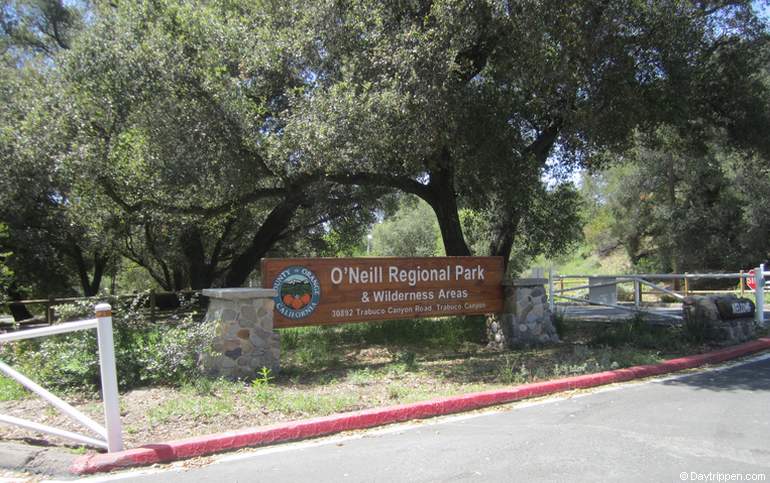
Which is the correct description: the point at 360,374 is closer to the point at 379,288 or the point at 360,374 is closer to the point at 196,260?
the point at 379,288

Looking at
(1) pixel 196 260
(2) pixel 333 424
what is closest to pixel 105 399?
(2) pixel 333 424

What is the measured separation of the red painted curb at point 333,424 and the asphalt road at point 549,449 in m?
0.19

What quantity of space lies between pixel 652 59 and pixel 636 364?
5.39 m

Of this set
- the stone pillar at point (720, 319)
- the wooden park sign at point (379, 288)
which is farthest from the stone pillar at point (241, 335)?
the stone pillar at point (720, 319)

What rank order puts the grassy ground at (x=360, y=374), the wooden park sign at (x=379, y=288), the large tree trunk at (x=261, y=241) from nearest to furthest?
the grassy ground at (x=360, y=374) → the wooden park sign at (x=379, y=288) → the large tree trunk at (x=261, y=241)

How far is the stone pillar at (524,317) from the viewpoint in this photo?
10.4m

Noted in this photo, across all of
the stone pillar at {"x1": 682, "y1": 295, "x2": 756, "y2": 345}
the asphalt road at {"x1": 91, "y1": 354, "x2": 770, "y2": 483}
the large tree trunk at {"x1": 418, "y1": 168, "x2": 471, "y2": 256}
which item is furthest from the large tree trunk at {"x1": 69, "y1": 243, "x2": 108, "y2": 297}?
the stone pillar at {"x1": 682, "y1": 295, "x2": 756, "y2": 345}

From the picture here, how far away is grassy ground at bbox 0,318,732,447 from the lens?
19.7ft

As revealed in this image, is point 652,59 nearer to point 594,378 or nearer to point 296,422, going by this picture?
point 594,378

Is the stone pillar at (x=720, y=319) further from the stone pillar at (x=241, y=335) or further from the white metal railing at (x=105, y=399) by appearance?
the white metal railing at (x=105, y=399)

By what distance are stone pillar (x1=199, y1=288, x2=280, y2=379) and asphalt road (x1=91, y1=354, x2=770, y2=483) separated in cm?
266

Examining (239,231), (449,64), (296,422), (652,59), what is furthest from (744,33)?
(239,231)

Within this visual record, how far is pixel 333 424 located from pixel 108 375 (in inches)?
85.0

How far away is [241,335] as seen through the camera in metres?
7.84
